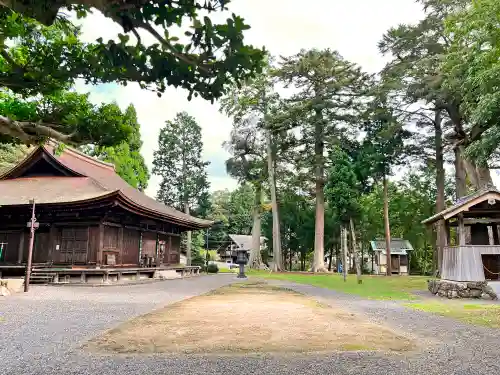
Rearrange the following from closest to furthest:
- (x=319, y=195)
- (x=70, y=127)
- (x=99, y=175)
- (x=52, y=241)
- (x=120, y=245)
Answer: (x=70, y=127) < (x=52, y=241) < (x=120, y=245) < (x=99, y=175) < (x=319, y=195)

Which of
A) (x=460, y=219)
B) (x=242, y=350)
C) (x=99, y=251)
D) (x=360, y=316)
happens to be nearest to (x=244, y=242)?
(x=99, y=251)

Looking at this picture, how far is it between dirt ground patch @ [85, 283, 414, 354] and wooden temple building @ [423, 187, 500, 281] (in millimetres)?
6571

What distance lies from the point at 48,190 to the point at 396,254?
103ft

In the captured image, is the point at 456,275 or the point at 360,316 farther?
the point at 456,275

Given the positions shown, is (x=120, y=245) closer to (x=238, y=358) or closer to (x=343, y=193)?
(x=343, y=193)

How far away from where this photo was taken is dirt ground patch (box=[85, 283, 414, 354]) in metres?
4.96

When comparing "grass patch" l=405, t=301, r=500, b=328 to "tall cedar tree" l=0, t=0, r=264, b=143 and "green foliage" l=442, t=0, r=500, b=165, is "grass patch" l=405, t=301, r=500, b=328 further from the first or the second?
"tall cedar tree" l=0, t=0, r=264, b=143

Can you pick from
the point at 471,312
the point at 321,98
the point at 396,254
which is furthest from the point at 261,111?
the point at 471,312

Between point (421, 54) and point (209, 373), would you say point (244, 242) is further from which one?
point (209, 373)

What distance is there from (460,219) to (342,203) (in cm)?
878

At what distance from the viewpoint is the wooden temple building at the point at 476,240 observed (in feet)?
41.5

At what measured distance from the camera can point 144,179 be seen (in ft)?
117

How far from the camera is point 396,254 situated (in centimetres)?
3853

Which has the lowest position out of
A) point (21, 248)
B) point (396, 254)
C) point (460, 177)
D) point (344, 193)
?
point (396, 254)
